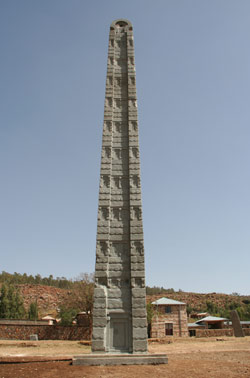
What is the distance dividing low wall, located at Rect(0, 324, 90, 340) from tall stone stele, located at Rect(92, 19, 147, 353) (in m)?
21.8

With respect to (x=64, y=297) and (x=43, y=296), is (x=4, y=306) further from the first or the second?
(x=43, y=296)

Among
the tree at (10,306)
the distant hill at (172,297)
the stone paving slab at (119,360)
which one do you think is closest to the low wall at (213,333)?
the stone paving slab at (119,360)

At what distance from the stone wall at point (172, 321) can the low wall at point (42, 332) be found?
8964 millimetres

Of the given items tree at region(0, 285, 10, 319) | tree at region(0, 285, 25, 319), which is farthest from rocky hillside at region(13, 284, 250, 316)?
tree at region(0, 285, 10, 319)

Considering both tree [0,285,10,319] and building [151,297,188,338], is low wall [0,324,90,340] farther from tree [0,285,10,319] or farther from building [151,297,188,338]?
tree [0,285,10,319]

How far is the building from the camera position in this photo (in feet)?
114

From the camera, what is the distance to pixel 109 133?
14016mm

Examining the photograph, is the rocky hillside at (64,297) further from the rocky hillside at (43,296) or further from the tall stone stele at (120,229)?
the tall stone stele at (120,229)

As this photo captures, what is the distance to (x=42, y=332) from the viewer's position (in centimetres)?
3147

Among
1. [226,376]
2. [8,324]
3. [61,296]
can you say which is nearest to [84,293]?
[8,324]

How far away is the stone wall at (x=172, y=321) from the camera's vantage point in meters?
34.7

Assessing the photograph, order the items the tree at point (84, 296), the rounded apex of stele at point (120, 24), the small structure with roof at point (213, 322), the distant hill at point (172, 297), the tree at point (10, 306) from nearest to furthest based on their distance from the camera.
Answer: the rounded apex of stele at point (120, 24)
the tree at point (84, 296)
the small structure with roof at point (213, 322)
the tree at point (10, 306)
the distant hill at point (172, 297)

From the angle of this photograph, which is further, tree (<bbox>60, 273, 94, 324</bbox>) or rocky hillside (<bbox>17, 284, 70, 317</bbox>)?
rocky hillside (<bbox>17, 284, 70, 317</bbox>)

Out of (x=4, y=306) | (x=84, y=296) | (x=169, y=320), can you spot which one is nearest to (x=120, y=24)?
(x=84, y=296)
